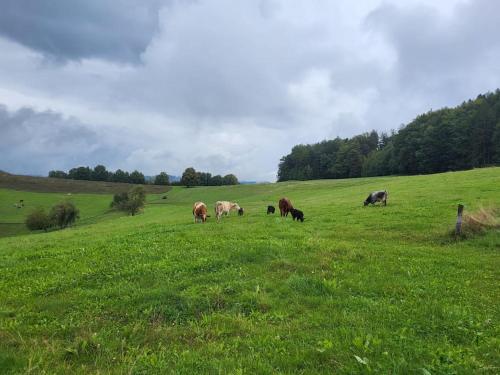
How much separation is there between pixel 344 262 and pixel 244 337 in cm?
520

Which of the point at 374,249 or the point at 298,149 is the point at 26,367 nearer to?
the point at 374,249

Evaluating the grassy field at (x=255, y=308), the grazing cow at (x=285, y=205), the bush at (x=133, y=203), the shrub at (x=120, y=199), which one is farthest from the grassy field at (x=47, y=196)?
the grassy field at (x=255, y=308)

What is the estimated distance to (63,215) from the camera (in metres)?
76.4

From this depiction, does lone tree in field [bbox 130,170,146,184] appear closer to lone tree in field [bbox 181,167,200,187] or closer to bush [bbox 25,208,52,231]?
lone tree in field [bbox 181,167,200,187]

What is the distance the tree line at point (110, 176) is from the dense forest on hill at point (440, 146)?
226ft

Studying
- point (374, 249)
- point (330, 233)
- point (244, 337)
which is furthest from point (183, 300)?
point (330, 233)

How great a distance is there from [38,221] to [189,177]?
66281 mm

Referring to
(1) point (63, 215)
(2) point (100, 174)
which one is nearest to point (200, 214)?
(1) point (63, 215)

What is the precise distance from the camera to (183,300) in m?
8.41

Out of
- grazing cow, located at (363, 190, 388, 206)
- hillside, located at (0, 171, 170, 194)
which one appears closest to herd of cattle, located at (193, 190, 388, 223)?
grazing cow, located at (363, 190, 388, 206)

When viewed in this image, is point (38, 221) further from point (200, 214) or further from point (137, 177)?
point (137, 177)

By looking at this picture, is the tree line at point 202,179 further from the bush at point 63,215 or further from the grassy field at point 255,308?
the grassy field at point 255,308

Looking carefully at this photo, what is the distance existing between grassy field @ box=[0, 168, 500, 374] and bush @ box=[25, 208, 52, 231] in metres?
67.1

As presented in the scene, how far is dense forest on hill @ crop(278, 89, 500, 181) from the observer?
92.1 m
